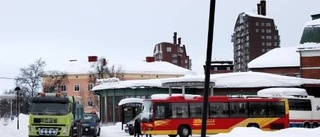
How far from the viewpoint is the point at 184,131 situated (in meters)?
37.4

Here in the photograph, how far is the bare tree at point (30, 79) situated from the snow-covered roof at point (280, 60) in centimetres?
3411

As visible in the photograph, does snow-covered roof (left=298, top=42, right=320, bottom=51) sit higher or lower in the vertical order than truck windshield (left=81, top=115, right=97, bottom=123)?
higher

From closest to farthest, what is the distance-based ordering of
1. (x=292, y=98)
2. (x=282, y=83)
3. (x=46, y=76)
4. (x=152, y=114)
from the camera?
(x=152, y=114), (x=292, y=98), (x=282, y=83), (x=46, y=76)

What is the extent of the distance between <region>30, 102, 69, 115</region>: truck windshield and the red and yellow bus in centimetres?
993

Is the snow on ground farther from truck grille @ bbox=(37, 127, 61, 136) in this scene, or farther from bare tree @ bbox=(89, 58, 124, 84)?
bare tree @ bbox=(89, 58, 124, 84)

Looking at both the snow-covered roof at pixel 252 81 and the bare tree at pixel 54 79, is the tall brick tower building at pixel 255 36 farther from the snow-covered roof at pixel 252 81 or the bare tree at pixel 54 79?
the snow-covered roof at pixel 252 81

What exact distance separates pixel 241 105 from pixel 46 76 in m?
69.0

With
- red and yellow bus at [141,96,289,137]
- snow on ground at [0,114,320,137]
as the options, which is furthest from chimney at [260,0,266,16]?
red and yellow bus at [141,96,289,137]

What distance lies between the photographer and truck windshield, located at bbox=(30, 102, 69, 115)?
2748 centimetres

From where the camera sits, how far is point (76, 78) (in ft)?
372

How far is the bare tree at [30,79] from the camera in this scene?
296 feet

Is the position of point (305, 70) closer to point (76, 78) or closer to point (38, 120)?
point (38, 120)

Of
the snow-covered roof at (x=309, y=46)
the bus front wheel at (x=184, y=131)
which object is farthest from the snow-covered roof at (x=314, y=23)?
the bus front wheel at (x=184, y=131)

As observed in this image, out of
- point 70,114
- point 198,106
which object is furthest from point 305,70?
point 70,114
